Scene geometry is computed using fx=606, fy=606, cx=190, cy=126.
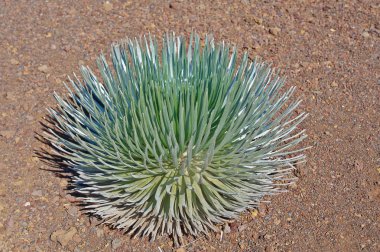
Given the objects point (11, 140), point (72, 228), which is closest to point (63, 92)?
point (11, 140)

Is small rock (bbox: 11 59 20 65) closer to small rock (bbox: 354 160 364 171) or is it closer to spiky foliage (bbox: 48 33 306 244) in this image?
spiky foliage (bbox: 48 33 306 244)

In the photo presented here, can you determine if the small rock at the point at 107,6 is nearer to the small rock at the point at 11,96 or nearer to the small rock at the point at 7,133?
the small rock at the point at 11,96

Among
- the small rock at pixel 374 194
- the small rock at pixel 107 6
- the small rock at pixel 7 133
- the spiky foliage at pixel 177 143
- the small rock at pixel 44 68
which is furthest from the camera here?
A: the small rock at pixel 107 6

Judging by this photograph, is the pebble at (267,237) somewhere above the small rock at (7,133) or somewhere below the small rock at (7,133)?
above

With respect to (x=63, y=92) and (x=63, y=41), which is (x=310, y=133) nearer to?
(x=63, y=92)

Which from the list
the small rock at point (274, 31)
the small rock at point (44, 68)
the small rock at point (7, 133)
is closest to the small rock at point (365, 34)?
the small rock at point (274, 31)

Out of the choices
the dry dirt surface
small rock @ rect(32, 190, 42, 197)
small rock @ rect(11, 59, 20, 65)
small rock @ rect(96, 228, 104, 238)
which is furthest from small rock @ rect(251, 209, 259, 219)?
small rock @ rect(11, 59, 20, 65)
